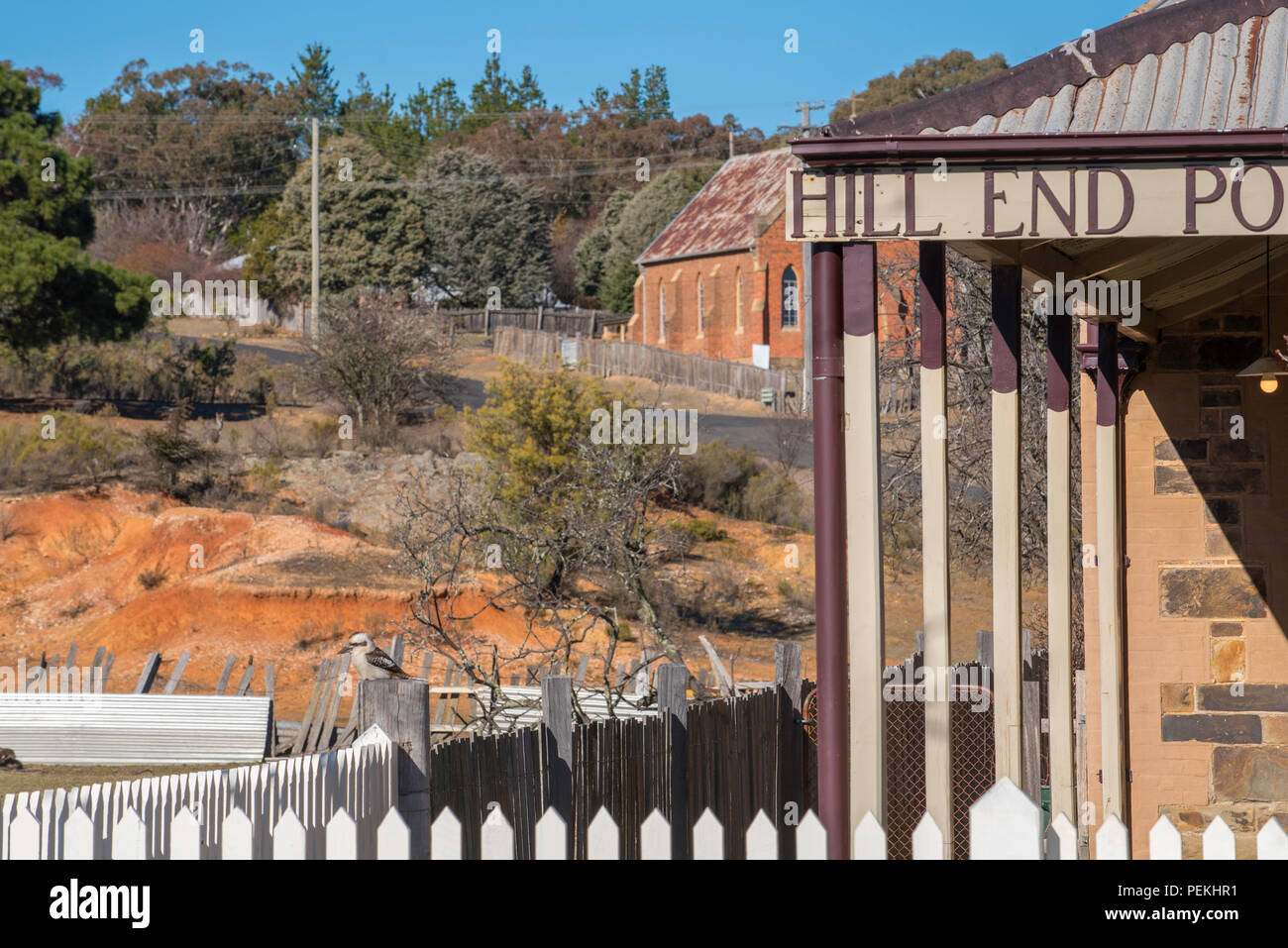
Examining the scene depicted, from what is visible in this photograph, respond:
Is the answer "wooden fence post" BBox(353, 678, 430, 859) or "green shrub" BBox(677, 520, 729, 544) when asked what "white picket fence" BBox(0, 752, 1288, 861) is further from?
"green shrub" BBox(677, 520, 729, 544)

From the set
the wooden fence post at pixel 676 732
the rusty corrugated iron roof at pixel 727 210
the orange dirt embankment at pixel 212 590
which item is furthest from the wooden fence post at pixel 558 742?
the rusty corrugated iron roof at pixel 727 210

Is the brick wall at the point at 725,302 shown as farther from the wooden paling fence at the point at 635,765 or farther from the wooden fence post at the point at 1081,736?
the wooden paling fence at the point at 635,765

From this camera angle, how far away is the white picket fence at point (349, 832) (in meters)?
3.39

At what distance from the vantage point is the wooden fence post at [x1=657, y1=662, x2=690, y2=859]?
7250mm

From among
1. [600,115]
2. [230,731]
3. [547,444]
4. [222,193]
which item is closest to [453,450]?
[547,444]

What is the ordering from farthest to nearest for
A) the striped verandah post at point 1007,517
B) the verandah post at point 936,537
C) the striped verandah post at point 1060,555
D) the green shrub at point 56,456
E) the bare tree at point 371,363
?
the bare tree at point 371,363, the green shrub at point 56,456, the striped verandah post at point 1060,555, the striped verandah post at point 1007,517, the verandah post at point 936,537

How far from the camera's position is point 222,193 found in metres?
71.0

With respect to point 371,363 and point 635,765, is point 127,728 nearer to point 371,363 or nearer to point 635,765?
point 635,765

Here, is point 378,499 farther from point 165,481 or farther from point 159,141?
point 159,141

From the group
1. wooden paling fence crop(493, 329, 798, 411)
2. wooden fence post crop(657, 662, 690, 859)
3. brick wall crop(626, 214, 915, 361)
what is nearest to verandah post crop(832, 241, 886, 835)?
wooden fence post crop(657, 662, 690, 859)

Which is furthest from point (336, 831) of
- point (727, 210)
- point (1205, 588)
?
point (727, 210)

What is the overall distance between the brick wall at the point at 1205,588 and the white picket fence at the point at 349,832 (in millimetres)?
4573

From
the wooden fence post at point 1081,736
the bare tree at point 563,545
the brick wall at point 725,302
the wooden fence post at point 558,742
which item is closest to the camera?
the wooden fence post at point 558,742

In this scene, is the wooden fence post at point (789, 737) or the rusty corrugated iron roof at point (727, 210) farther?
the rusty corrugated iron roof at point (727, 210)
